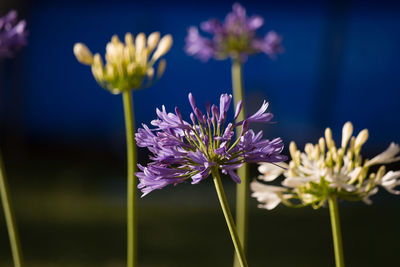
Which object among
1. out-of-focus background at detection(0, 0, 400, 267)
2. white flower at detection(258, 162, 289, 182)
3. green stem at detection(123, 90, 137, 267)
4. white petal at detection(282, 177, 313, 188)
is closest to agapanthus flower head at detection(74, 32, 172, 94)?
green stem at detection(123, 90, 137, 267)

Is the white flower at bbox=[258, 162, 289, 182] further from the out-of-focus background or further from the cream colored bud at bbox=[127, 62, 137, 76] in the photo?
the out-of-focus background

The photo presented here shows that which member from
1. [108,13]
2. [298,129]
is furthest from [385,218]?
[108,13]

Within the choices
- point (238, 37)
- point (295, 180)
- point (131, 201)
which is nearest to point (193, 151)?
point (295, 180)

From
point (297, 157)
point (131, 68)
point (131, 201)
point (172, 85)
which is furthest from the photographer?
point (172, 85)

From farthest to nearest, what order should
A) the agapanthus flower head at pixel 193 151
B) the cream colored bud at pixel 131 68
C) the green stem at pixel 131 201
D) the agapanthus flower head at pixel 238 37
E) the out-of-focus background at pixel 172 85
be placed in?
the out-of-focus background at pixel 172 85 → the agapanthus flower head at pixel 238 37 → the cream colored bud at pixel 131 68 → the green stem at pixel 131 201 → the agapanthus flower head at pixel 193 151

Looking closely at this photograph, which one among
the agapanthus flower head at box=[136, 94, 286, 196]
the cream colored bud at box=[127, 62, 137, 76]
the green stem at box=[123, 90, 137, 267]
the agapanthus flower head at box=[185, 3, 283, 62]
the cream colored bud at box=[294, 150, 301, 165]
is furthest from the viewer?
the agapanthus flower head at box=[185, 3, 283, 62]

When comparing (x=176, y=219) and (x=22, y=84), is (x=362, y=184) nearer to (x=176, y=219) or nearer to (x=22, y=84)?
(x=176, y=219)

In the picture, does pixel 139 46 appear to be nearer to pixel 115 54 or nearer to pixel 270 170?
pixel 115 54

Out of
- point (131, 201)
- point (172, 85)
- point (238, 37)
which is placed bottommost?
point (131, 201)

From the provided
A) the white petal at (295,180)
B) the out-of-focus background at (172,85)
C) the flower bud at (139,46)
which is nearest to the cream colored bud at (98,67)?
the flower bud at (139,46)

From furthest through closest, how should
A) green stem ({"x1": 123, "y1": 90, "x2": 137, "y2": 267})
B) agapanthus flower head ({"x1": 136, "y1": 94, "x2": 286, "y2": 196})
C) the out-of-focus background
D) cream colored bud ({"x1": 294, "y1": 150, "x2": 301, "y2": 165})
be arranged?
the out-of-focus background → green stem ({"x1": 123, "y1": 90, "x2": 137, "y2": 267}) → cream colored bud ({"x1": 294, "y1": 150, "x2": 301, "y2": 165}) → agapanthus flower head ({"x1": 136, "y1": 94, "x2": 286, "y2": 196})

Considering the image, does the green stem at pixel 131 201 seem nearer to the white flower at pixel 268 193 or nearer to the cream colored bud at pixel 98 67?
the cream colored bud at pixel 98 67
